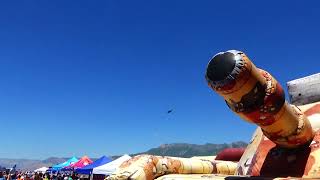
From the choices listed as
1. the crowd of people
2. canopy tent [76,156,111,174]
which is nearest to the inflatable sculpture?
canopy tent [76,156,111,174]

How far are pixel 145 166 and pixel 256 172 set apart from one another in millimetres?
1318

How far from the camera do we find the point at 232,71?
3.32 meters

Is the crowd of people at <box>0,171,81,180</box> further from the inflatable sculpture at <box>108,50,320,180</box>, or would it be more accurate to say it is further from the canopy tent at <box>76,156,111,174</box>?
the inflatable sculpture at <box>108,50,320,180</box>

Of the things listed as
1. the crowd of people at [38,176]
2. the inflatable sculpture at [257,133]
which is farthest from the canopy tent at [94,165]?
the inflatable sculpture at [257,133]

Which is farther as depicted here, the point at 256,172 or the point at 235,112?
the point at 256,172

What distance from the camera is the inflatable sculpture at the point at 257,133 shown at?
3.41m

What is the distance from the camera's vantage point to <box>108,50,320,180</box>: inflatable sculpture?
341cm

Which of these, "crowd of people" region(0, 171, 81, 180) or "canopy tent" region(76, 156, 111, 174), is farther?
"crowd of people" region(0, 171, 81, 180)

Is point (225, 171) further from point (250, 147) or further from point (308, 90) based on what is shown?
point (308, 90)

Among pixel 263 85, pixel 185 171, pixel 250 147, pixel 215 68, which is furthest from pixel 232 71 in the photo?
pixel 250 147

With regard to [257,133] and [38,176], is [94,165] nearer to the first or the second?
[38,176]

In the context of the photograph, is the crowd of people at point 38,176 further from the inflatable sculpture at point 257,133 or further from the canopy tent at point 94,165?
the inflatable sculpture at point 257,133

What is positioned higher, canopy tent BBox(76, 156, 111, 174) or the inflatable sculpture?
canopy tent BBox(76, 156, 111, 174)

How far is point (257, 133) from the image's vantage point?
5684 mm
